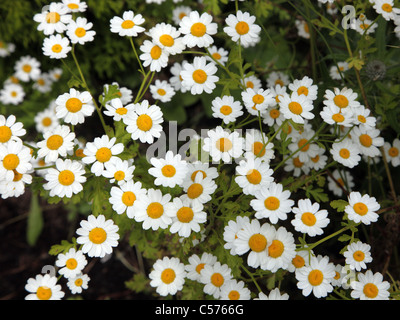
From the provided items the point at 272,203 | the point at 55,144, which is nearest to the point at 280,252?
the point at 272,203

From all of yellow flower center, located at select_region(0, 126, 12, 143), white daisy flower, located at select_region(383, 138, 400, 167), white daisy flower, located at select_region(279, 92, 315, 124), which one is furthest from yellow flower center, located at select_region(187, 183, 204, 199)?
white daisy flower, located at select_region(383, 138, 400, 167)

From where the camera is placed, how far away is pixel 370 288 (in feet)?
3.45

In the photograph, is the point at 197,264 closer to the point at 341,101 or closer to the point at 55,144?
the point at 55,144

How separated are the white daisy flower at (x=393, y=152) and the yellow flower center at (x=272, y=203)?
66 centimetres

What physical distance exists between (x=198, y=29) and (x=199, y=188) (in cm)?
51

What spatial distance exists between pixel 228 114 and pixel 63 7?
2.26 ft

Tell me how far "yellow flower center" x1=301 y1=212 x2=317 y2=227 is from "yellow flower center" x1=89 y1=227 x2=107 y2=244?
540 millimetres

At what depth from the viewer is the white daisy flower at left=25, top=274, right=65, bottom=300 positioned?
3.71ft

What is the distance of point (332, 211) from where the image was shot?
149 centimetres

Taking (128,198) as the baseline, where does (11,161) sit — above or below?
above

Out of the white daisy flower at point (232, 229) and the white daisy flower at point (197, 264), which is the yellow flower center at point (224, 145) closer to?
the white daisy flower at point (232, 229)

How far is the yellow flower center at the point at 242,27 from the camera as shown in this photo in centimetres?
122
